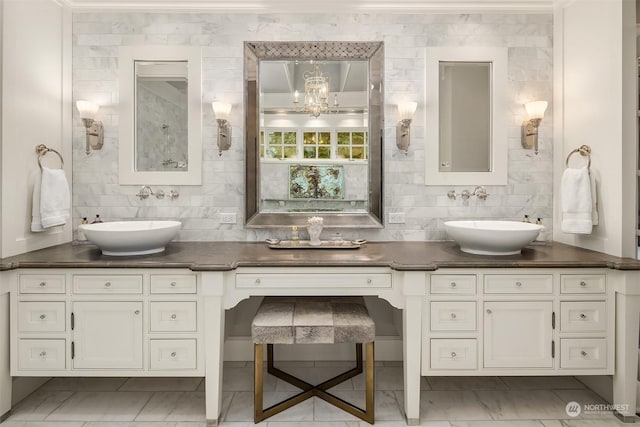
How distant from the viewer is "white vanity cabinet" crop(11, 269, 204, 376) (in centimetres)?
211

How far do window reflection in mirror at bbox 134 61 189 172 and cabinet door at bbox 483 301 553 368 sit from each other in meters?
2.33

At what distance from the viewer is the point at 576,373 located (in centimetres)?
215

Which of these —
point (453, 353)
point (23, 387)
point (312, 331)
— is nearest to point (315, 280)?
point (312, 331)

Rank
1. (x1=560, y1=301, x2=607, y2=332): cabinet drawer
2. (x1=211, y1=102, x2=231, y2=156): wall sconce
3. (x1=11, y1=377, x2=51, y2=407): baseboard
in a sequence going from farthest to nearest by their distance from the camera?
1. (x1=211, y1=102, x2=231, y2=156): wall sconce
2. (x1=11, y1=377, x2=51, y2=407): baseboard
3. (x1=560, y1=301, x2=607, y2=332): cabinet drawer

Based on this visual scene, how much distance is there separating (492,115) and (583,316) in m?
1.52

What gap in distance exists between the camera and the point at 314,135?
2.76 meters

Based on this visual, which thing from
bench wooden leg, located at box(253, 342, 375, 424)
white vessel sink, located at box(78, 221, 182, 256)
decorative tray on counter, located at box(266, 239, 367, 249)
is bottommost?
bench wooden leg, located at box(253, 342, 375, 424)

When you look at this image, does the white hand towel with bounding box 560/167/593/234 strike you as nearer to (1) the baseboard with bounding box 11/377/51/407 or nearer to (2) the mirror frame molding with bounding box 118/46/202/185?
(2) the mirror frame molding with bounding box 118/46/202/185

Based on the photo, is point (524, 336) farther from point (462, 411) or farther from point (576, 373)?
point (462, 411)

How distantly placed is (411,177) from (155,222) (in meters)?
1.92

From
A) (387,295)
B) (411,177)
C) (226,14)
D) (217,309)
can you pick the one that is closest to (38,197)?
(217,309)

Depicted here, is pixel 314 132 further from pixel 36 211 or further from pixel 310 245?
pixel 36 211

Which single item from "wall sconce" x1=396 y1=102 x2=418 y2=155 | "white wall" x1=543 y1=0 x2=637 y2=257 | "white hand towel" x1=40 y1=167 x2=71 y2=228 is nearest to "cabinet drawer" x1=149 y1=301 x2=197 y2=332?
"white hand towel" x1=40 y1=167 x2=71 y2=228

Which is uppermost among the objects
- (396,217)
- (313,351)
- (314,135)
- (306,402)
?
(314,135)
